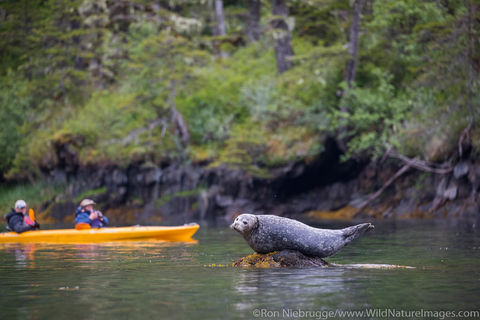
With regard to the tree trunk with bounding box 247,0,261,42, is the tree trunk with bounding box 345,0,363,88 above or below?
below

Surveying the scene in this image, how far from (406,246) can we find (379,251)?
1.06m

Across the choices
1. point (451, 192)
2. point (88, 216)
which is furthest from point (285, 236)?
point (451, 192)

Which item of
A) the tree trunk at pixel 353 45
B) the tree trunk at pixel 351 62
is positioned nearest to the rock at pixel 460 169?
the tree trunk at pixel 351 62

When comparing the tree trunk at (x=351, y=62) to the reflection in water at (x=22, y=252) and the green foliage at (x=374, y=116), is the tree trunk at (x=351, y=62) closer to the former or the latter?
the green foliage at (x=374, y=116)

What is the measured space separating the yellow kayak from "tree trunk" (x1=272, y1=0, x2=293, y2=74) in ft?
44.2

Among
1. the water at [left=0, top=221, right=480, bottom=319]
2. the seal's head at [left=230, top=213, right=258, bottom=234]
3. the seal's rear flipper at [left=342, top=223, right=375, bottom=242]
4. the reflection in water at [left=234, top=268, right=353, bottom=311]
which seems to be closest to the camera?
the water at [left=0, top=221, right=480, bottom=319]

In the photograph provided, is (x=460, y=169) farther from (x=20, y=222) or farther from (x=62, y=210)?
(x=62, y=210)

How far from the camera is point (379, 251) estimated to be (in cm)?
1390

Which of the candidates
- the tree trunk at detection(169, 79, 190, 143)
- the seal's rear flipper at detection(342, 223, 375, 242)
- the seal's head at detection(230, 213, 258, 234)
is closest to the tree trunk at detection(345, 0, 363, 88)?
the tree trunk at detection(169, 79, 190, 143)

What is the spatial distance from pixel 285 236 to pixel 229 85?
2557 cm

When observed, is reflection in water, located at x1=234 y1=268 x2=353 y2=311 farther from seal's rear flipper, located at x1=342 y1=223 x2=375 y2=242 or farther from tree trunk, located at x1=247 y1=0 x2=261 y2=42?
tree trunk, located at x1=247 y1=0 x2=261 y2=42

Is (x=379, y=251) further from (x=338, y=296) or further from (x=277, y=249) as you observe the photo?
(x=338, y=296)

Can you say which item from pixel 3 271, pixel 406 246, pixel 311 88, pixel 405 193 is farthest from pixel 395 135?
pixel 3 271

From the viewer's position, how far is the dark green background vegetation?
26.6 meters
